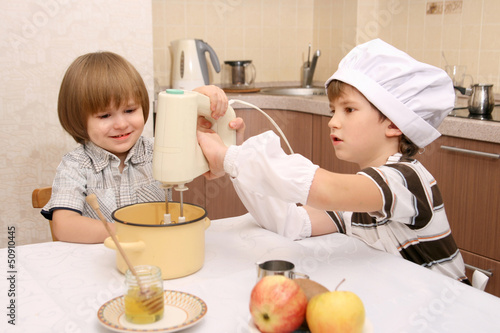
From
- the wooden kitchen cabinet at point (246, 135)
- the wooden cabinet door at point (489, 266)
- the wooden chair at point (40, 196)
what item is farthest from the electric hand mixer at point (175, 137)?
the wooden kitchen cabinet at point (246, 135)

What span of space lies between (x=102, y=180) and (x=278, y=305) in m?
0.89

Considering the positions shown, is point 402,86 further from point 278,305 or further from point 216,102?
point 278,305

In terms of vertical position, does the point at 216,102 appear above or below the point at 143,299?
above

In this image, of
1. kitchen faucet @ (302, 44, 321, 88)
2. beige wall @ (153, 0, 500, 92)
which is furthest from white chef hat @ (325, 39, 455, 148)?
kitchen faucet @ (302, 44, 321, 88)

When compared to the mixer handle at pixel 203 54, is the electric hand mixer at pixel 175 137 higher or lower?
lower

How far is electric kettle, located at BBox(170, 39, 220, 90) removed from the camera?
3008 mm

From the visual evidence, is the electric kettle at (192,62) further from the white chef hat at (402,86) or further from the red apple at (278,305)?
the red apple at (278,305)

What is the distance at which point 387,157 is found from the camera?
52.6 inches

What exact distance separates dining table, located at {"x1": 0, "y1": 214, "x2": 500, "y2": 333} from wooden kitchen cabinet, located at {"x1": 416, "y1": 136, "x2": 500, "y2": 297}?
39.6 inches

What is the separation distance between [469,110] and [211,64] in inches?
62.4

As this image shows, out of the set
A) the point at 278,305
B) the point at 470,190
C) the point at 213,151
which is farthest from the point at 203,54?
the point at 278,305

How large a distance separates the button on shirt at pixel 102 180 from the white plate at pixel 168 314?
56cm

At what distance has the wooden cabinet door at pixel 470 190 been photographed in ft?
6.67

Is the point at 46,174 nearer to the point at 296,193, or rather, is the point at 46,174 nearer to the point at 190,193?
the point at 190,193
